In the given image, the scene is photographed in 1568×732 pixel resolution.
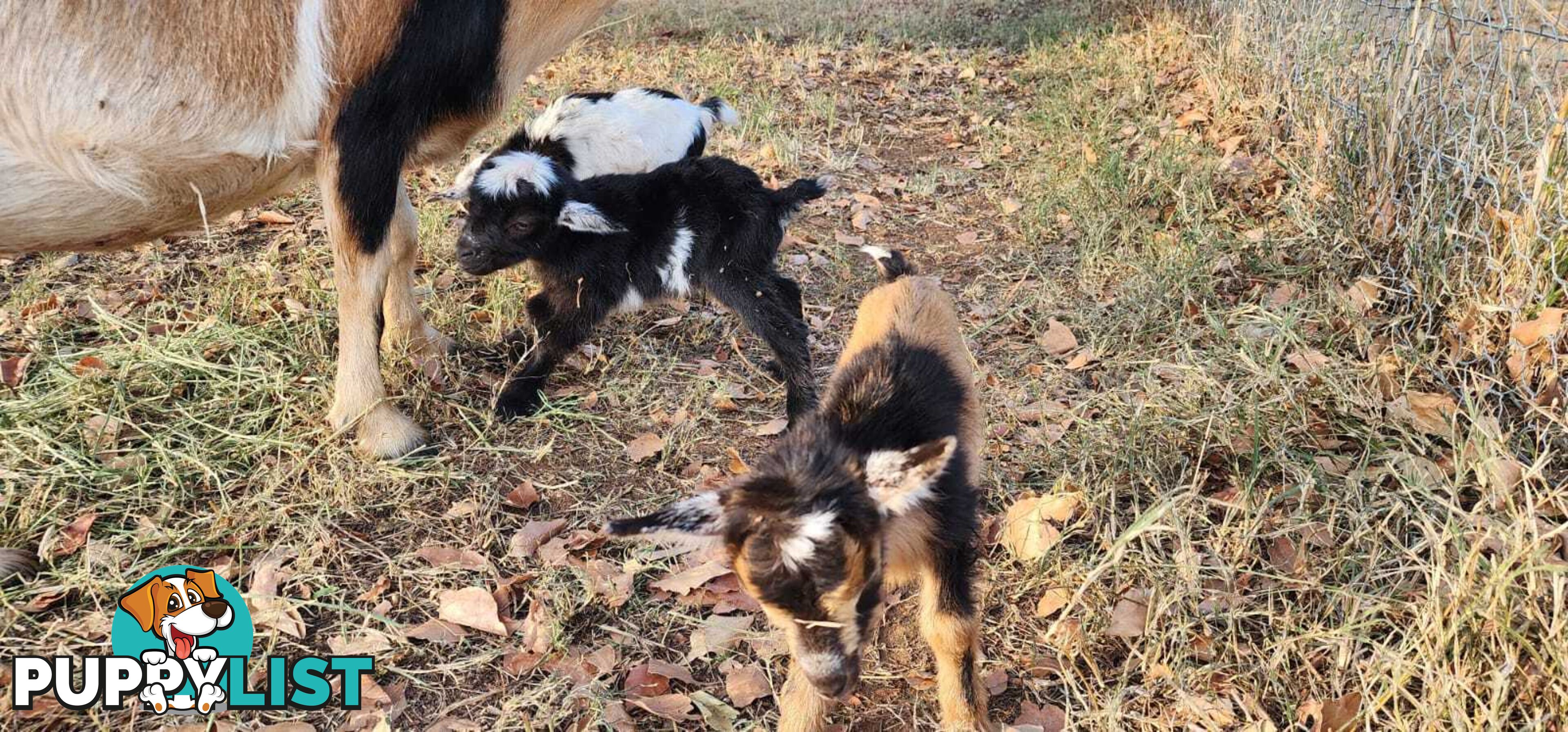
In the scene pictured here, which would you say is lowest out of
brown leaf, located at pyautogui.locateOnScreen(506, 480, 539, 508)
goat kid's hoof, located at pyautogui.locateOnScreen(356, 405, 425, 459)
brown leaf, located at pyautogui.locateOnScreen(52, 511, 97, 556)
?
brown leaf, located at pyautogui.locateOnScreen(506, 480, 539, 508)

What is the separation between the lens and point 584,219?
3889 millimetres

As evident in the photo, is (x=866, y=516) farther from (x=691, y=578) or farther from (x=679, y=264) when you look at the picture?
(x=679, y=264)

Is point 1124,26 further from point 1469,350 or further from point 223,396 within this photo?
point 223,396

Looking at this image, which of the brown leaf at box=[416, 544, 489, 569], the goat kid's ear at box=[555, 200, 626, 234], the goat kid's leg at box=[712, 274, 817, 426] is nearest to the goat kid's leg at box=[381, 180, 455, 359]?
the goat kid's ear at box=[555, 200, 626, 234]

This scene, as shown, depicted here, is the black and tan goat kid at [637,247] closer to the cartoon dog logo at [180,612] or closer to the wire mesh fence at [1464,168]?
the cartoon dog logo at [180,612]

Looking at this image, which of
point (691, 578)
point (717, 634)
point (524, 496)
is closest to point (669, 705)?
point (717, 634)

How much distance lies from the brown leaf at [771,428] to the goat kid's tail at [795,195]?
858mm

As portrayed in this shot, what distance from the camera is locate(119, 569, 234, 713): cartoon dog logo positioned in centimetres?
274

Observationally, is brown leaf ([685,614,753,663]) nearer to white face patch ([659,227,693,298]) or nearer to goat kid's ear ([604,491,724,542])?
goat kid's ear ([604,491,724,542])

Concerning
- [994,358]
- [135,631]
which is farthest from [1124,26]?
[135,631]

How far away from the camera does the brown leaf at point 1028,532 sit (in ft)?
9.70

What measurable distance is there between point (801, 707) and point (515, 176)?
8.15ft

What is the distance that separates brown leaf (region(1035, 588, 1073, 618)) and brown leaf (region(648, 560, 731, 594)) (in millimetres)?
929

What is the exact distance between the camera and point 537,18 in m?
3.63
